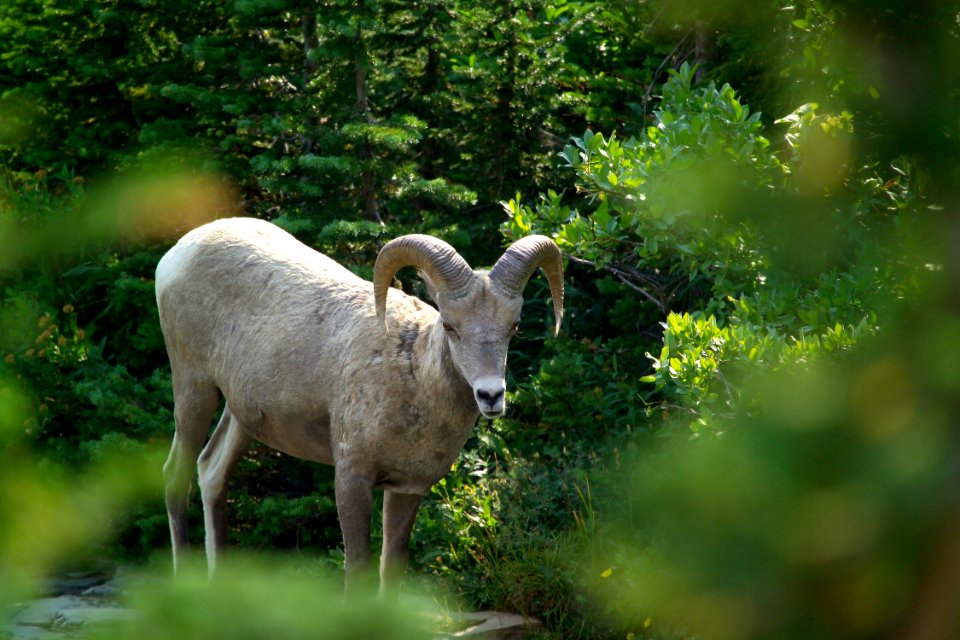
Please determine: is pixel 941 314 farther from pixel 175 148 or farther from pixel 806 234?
pixel 175 148

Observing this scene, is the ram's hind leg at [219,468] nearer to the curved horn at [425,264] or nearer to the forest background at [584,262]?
the forest background at [584,262]

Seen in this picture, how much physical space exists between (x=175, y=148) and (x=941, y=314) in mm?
7791

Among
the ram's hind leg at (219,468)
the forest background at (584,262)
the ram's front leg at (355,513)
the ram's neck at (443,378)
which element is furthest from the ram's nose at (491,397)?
the ram's hind leg at (219,468)

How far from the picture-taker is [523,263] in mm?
5172

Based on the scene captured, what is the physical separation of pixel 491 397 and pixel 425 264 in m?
0.80

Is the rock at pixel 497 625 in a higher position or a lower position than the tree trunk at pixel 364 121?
lower

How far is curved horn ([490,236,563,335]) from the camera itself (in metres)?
5.13

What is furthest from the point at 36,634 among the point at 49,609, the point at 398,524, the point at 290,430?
the point at 398,524

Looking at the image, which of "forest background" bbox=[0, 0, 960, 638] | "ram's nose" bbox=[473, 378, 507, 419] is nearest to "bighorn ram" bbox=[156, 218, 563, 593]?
"ram's nose" bbox=[473, 378, 507, 419]

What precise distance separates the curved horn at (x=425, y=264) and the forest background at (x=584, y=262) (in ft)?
2.83

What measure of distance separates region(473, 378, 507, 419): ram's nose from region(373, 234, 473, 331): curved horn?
0.53 m

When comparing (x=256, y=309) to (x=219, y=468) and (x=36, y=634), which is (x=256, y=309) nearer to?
(x=219, y=468)

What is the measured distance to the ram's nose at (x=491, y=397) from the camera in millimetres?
4676

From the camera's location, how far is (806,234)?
1185 millimetres
